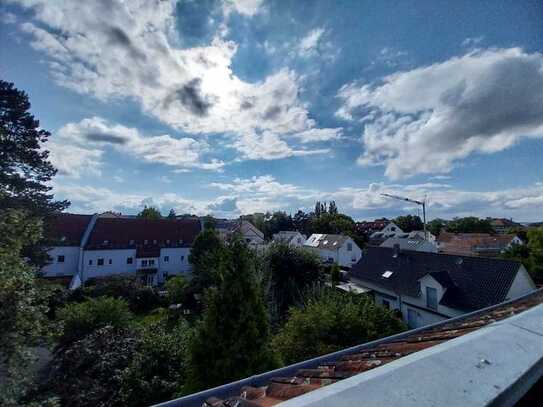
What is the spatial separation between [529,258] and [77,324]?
31303 mm

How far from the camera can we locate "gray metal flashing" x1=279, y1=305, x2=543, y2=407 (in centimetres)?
85

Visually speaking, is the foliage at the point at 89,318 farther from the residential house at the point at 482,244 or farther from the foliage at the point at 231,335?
the residential house at the point at 482,244

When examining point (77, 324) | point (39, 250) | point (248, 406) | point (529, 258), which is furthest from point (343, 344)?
point (529, 258)

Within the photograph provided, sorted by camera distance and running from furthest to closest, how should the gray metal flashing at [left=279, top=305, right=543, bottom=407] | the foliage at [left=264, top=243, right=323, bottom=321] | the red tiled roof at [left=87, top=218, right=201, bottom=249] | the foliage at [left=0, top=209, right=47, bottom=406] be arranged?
1. the red tiled roof at [left=87, top=218, right=201, bottom=249]
2. the foliage at [left=264, top=243, right=323, bottom=321]
3. the foliage at [left=0, top=209, right=47, bottom=406]
4. the gray metal flashing at [left=279, top=305, right=543, bottom=407]

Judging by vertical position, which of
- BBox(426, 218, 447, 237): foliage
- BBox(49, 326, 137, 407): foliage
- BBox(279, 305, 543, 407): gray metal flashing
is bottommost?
BBox(49, 326, 137, 407): foliage

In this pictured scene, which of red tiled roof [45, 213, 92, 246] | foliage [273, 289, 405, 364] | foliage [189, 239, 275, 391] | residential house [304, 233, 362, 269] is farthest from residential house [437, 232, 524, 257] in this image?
red tiled roof [45, 213, 92, 246]

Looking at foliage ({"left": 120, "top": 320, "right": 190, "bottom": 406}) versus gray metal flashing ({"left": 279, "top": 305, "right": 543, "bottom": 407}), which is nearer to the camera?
gray metal flashing ({"left": 279, "top": 305, "right": 543, "bottom": 407})

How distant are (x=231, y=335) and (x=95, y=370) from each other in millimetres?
5070

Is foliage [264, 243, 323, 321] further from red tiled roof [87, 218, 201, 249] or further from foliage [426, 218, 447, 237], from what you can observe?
foliage [426, 218, 447, 237]

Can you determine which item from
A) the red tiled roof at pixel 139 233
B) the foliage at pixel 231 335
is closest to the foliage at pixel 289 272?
the foliage at pixel 231 335

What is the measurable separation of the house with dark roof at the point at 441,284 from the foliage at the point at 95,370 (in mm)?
15937

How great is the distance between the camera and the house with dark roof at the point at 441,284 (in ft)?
45.0

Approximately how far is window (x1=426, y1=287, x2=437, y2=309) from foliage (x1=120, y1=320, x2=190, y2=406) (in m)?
14.4

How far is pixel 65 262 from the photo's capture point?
28.8 metres
